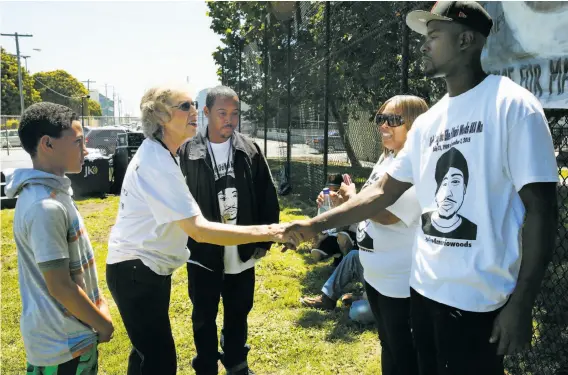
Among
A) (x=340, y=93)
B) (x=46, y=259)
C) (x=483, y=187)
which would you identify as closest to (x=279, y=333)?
(x=46, y=259)

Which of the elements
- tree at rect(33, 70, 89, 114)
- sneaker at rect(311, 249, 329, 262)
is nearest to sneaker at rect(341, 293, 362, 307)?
sneaker at rect(311, 249, 329, 262)

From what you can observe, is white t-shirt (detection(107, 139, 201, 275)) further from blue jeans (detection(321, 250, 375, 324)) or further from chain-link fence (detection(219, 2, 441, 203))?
chain-link fence (detection(219, 2, 441, 203))

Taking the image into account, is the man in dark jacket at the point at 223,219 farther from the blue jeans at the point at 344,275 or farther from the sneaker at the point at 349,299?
the sneaker at the point at 349,299

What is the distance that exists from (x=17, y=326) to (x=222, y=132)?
2.92 metres

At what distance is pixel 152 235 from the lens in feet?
7.43

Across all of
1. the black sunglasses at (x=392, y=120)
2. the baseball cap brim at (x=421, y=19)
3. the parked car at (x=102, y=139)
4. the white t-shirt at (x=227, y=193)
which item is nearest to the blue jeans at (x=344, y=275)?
the white t-shirt at (x=227, y=193)

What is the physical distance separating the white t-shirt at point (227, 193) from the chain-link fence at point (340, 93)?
77.6 inches

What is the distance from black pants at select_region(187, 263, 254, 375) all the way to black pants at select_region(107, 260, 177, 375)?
0.76 m

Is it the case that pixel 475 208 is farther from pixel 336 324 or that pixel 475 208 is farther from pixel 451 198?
pixel 336 324

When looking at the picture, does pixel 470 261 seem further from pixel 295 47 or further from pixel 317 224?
pixel 295 47

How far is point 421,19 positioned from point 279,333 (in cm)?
307

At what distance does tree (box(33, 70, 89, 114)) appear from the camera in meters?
70.2

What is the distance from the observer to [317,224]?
238 centimetres

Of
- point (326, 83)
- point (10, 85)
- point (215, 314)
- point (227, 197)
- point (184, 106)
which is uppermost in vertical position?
point (10, 85)
